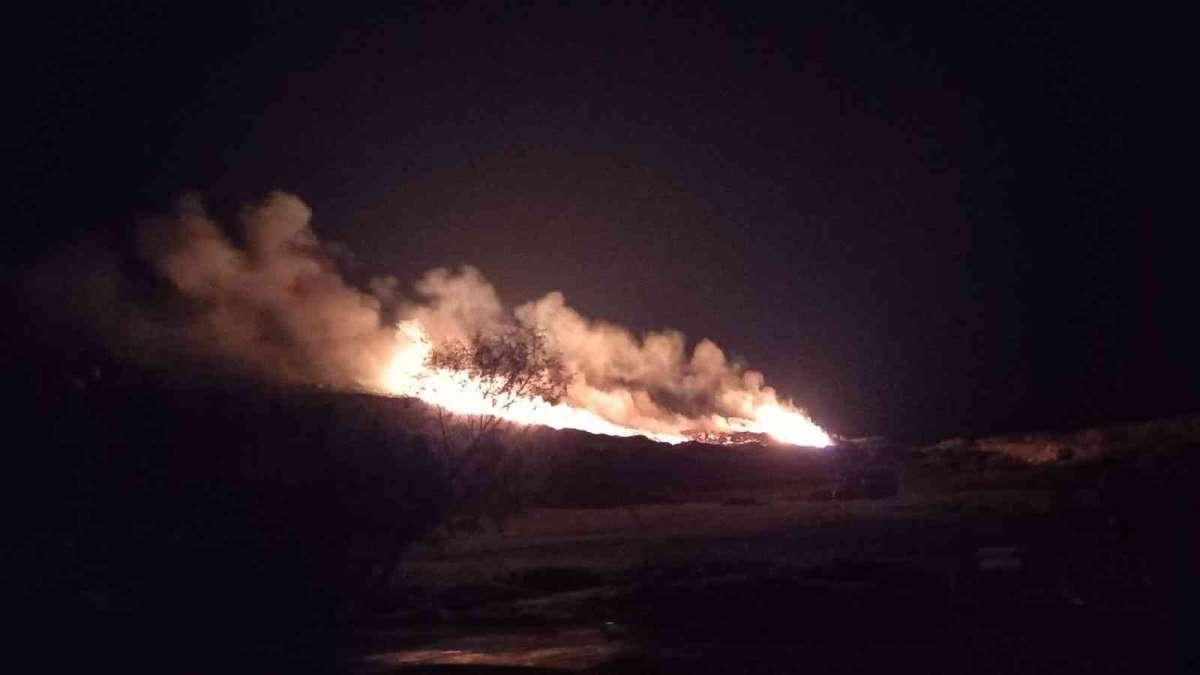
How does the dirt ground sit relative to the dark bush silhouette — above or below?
below

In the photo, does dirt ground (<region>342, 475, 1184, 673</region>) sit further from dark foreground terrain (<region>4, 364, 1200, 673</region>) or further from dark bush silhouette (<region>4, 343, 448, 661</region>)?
dark bush silhouette (<region>4, 343, 448, 661</region>)

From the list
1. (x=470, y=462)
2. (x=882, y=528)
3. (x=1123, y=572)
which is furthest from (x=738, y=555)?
(x=1123, y=572)

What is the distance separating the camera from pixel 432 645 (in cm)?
2083

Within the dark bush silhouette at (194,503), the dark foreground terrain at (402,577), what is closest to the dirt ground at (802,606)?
the dark foreground terrain at (402,577)

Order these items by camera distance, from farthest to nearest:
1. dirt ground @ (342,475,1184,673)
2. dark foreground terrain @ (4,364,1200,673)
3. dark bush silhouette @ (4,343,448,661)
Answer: dark bush silhouette @ (4,343,448,661) < dark foreground terrain @ (4,364,1200,673) < dirt ground @ (342,475,1184,673)

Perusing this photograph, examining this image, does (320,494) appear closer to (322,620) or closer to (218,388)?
(322,620)

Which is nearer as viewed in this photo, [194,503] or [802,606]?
[802,606]

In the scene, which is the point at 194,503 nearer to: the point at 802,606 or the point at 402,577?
the point at 402,577

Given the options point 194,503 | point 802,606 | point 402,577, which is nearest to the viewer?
point 802,606

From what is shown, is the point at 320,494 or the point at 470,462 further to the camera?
the point at 470,462

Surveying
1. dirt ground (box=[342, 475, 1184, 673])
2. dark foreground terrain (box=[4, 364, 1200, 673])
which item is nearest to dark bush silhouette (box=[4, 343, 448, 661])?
dark foreground terrain (box=[4, 364, 1200, 673])

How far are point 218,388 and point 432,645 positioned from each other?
9.61 metres

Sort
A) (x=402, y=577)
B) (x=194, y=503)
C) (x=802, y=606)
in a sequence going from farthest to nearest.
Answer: (x=402, y=577) < (x=194, y=503) < (x=802, y=606)

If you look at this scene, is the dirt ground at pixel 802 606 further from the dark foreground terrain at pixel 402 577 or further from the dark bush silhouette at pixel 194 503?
the dark bush silhouette at pixel 194 503
